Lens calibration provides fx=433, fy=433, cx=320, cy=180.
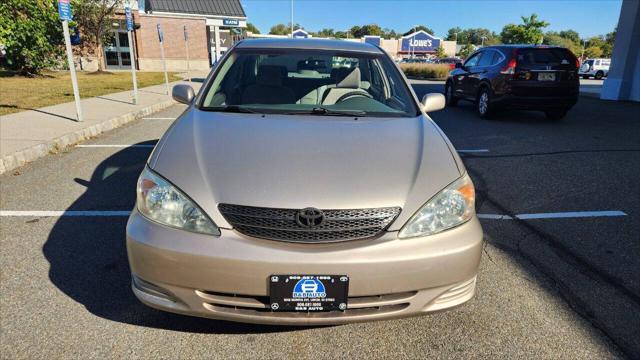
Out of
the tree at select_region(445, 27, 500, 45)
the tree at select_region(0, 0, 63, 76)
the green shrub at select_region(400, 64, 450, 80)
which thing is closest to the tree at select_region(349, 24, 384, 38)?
the tree at select_region(445, 27, 500, 45)

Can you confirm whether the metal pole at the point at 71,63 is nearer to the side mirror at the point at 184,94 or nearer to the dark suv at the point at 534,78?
the side mirror at the point at 184,94

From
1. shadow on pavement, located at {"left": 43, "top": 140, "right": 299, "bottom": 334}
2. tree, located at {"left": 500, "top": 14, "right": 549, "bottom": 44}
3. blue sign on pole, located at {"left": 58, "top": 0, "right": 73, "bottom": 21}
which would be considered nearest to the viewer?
shadow on pavement, located at {"left": 43, "top": 140, "right": 299, "bottom": 334}

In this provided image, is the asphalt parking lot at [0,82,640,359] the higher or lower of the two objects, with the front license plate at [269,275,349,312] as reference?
lower

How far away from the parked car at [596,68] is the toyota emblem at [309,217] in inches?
1549

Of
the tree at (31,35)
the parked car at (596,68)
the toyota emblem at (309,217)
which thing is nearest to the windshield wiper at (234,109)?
the toyota emblem at (309,217)

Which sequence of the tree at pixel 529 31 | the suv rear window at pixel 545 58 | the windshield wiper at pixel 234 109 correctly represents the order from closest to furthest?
the windshield wiper at pixel 234 109 → the suv rear window at pixel 545 58 → the tree at pixel 529 31

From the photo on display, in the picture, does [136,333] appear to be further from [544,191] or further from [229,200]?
[544,191]

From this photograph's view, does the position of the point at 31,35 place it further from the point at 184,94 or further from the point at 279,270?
the point at 279,270

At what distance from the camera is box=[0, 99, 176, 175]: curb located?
5.39 m

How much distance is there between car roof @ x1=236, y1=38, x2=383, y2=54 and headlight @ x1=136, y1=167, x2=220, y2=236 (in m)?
1.80

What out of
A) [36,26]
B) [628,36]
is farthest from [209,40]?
[628,36]

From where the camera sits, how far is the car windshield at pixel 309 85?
10.1 feet

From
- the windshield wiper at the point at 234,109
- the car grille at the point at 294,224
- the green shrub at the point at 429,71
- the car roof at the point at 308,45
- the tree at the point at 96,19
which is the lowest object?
the green shrub at the point at 429,71

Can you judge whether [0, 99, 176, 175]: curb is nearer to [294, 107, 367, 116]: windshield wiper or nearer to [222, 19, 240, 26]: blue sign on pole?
[294, 107, 367, 116]: windshield wiper
